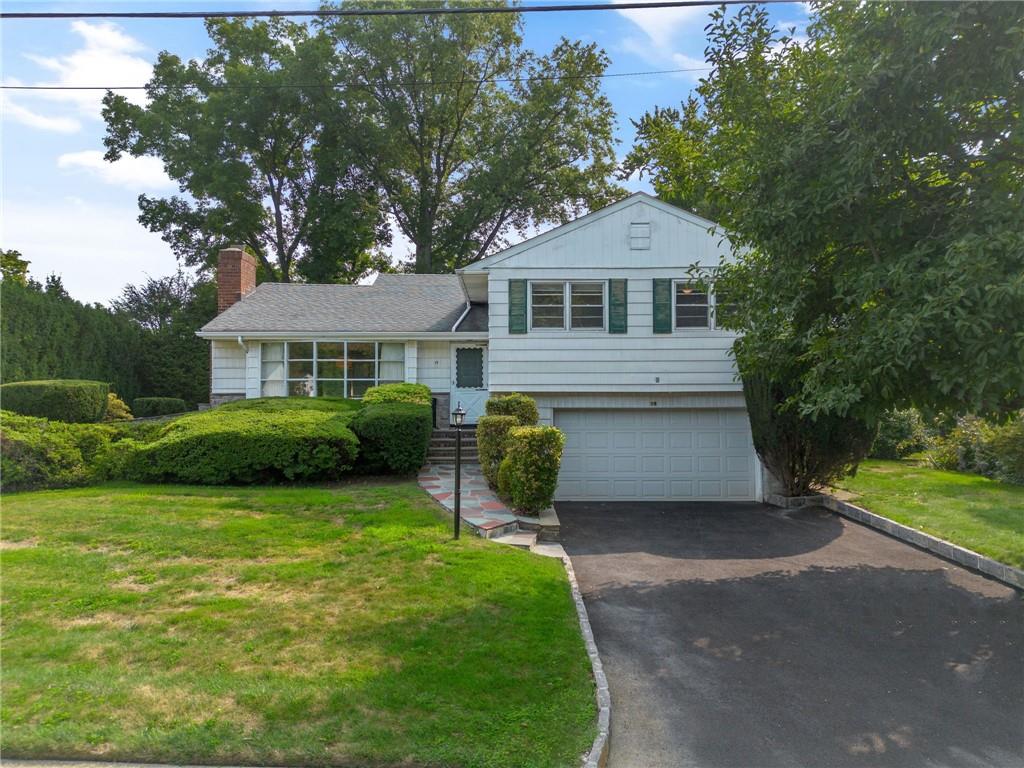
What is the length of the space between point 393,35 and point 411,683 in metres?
30.3

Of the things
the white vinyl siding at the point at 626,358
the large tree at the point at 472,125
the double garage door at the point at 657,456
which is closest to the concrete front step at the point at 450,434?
the white vinyl siding at the point at 626,358

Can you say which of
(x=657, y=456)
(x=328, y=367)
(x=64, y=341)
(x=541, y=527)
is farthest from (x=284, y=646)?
(x=64, y=341)

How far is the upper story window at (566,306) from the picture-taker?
40.7ft

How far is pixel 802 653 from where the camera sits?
4.98 m

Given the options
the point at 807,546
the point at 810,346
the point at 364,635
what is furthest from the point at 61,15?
the point at 807,546

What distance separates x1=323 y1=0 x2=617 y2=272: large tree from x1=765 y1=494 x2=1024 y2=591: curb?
19934 millimetres

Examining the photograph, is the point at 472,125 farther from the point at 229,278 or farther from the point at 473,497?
the point at 473,497

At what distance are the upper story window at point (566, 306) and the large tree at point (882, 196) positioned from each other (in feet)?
16.1

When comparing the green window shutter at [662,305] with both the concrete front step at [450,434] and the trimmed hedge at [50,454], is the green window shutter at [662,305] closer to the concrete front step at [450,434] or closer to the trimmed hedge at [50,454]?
the concrete front step at [450,434]

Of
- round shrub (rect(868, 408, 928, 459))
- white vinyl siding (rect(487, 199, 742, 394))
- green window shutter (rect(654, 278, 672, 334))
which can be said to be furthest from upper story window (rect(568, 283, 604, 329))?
round shrub (rect(868, 408, 928, 459))

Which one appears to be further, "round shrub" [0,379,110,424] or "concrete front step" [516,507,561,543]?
"round shrub" [0,379,110,424]

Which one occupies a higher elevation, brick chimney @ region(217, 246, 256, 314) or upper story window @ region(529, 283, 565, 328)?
brick chimney @ region(217, 246, 256, 314)

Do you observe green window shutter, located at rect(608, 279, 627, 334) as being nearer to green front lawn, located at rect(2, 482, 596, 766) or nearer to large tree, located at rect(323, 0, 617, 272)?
green front lawn, located at rect(2, 482, 596, 766)

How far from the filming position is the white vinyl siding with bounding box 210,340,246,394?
51.7 ft
